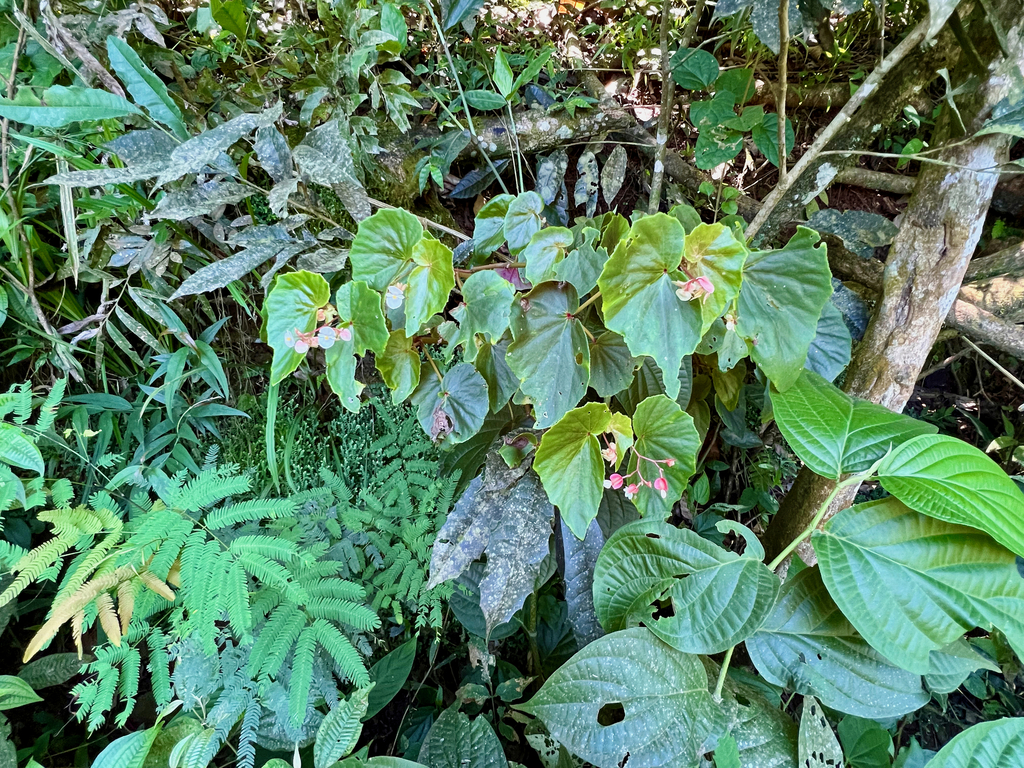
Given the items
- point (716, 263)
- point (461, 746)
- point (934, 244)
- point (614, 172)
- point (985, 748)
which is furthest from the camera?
point (614, 172)

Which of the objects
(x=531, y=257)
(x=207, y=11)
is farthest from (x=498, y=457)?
(x=207, y=11)

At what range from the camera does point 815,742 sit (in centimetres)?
83

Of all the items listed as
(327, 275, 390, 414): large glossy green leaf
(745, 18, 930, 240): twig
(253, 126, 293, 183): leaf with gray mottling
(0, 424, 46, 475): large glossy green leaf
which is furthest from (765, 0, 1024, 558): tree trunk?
(0, 424, 46, 475): large glossy green leaf

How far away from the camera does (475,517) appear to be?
965 millimetres

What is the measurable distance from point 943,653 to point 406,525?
3.63ft

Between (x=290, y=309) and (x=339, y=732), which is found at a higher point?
(x=290, y=309)

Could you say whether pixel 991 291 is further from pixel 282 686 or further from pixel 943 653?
pixel 282 686

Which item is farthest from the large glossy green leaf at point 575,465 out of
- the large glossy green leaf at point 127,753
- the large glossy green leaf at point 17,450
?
the large glossy green leaf at point 17,450

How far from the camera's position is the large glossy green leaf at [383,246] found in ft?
2.38

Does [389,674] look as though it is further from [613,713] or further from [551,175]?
[551,175]

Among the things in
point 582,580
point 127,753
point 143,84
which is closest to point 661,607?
point 582,580

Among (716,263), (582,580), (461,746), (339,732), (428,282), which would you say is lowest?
(461,746)

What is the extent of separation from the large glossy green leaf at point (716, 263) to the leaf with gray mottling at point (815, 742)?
26.6 inches

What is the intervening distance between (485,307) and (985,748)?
96 cm
